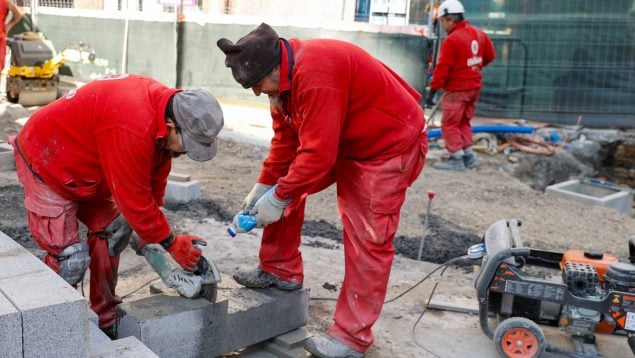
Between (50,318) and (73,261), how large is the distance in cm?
94

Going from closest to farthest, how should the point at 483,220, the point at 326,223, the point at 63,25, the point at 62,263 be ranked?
the point at 62,263
the point at 326,223
the point at 483,220
the point at 63,25

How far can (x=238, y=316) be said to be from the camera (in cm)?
397

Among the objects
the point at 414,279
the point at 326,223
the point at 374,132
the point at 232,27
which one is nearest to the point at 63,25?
the point at 232,27

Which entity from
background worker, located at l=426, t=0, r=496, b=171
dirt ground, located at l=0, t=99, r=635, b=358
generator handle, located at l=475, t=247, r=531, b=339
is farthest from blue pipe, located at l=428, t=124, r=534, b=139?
generator handle, located at l=475, t=247, r=531, b=339

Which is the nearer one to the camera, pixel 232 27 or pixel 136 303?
pixel 136 303

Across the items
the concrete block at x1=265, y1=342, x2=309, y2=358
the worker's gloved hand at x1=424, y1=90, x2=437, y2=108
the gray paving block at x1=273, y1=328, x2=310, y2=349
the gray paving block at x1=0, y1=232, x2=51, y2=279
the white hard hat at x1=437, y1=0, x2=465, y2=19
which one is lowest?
the concrete block at x1=265, y1=342, x2=309, y2=358

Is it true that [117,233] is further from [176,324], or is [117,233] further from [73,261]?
[176,324]

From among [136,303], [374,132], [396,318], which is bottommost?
[396,318]

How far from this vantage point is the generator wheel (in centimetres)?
420

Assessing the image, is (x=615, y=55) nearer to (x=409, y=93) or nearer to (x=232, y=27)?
(x=232, y=27)

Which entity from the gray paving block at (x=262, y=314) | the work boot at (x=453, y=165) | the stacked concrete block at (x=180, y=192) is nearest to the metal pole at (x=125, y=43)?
the work boot at (x=453, y=165)

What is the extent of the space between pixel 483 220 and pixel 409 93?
3685 millimetres

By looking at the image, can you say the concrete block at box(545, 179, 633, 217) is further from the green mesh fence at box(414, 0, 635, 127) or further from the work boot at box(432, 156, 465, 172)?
the green mesh fence at box(414, 0, 635, 127)

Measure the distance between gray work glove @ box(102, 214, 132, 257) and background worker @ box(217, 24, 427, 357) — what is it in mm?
671
